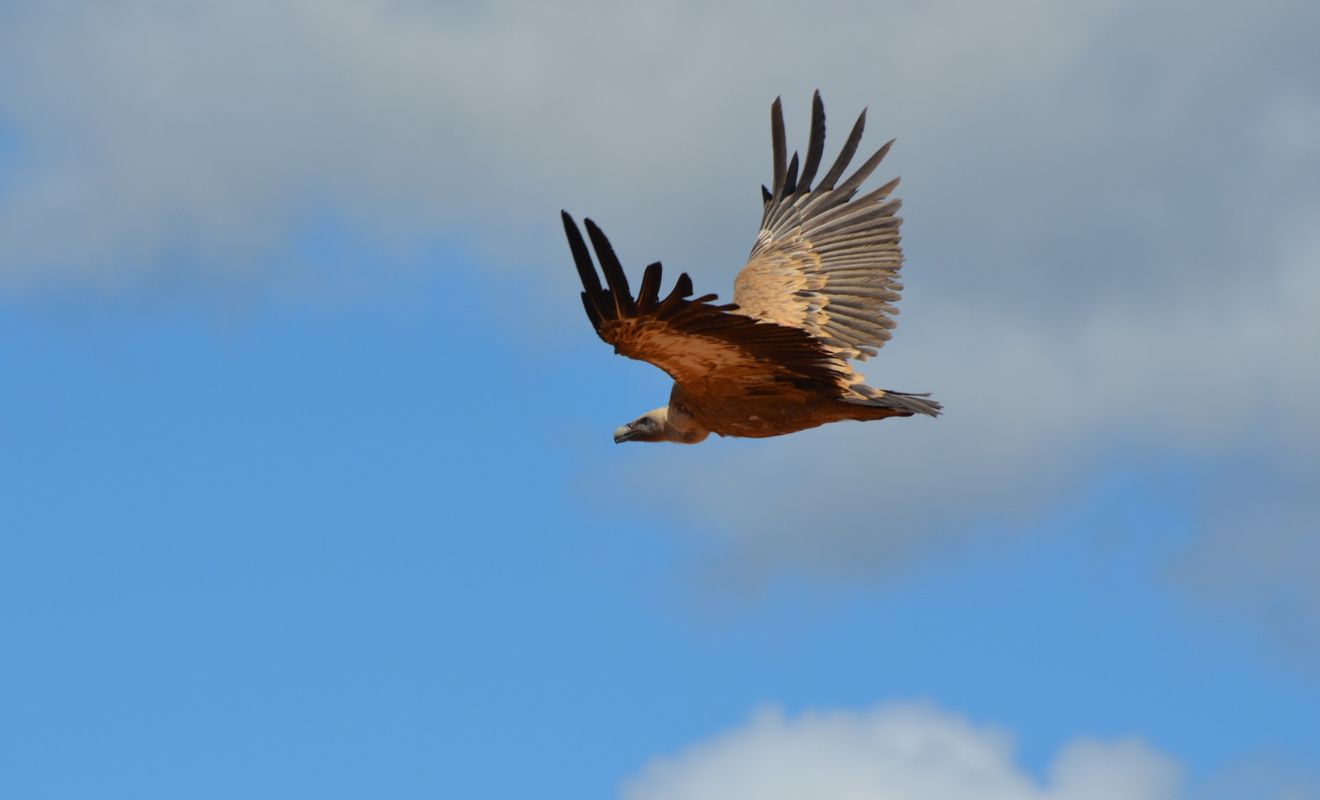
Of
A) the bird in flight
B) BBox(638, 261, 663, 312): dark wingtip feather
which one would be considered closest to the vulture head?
the bird in flight

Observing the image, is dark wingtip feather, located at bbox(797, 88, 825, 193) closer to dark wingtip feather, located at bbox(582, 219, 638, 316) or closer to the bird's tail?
the bird's tail

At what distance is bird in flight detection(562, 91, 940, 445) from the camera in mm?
10508

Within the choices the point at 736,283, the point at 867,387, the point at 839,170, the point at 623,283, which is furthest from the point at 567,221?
the point at 839,170

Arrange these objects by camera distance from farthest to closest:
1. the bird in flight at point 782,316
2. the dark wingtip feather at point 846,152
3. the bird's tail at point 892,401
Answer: the dark wingtip feather at point 846,152, the bird's tail at point 892,401, the bird in flight at point 782,316

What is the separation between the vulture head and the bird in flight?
0.03 ft

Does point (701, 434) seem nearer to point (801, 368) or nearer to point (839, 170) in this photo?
point (801, 368)

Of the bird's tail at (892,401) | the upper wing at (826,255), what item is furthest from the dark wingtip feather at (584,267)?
the upper wing at (826,255)

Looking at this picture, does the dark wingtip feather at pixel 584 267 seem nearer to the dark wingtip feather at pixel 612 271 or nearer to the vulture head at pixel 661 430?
the dark wingtip feather at pixel 612 271

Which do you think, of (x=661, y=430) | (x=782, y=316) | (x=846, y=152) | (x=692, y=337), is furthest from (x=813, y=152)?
(x=692, y=337)

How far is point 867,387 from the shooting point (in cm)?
1227

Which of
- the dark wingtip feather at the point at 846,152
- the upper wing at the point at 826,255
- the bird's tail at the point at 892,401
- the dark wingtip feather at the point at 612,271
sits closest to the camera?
the dark wingtip feather at the point at 612,271

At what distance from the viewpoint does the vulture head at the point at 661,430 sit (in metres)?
12.8

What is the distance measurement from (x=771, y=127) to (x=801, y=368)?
4.50 metres

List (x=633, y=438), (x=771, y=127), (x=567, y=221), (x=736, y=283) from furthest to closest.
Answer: (x=771, y=127) < (x=736, y=283) < (x=633, y=438) < (x=567, y=221)
